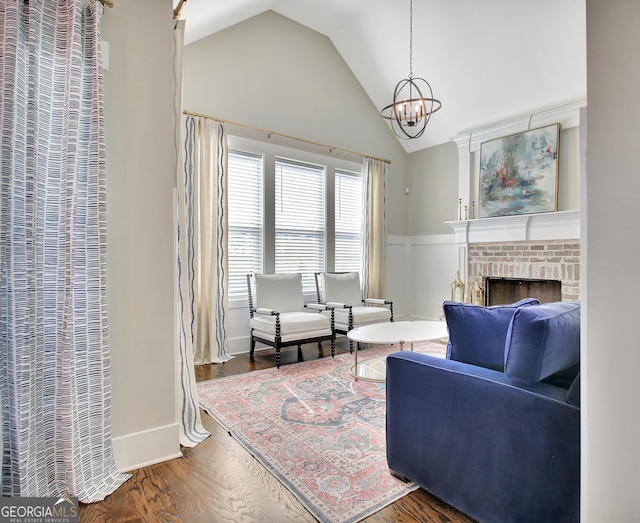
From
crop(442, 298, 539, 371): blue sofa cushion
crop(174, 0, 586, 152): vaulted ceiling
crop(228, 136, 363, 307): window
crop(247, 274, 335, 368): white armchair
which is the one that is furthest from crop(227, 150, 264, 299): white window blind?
crop(442, 298, 539, 371): blue sofa cushion

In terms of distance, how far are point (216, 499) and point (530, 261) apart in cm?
456

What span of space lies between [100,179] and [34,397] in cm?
106

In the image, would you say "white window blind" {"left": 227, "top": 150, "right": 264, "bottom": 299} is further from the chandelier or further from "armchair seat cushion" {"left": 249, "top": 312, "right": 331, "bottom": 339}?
the chandelier

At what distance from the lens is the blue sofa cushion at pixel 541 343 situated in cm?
142

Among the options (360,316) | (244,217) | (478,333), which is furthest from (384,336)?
(244,217)

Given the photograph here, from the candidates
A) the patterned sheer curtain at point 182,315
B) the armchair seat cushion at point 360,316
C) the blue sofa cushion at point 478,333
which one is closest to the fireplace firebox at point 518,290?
the armchair seat cushion at point 360,316

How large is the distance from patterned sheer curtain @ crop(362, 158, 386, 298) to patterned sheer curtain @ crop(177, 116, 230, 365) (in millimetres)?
2231

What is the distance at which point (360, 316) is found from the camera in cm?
462

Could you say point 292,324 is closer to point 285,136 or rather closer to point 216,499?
point 216,499

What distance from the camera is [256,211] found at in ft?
15.8

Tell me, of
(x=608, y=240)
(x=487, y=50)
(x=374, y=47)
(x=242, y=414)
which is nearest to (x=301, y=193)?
(x=374, y=47)

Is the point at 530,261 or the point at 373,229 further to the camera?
the point at 373,229

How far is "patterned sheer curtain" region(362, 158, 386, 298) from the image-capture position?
225 inches

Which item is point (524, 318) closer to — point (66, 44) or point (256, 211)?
point (66, 44)
